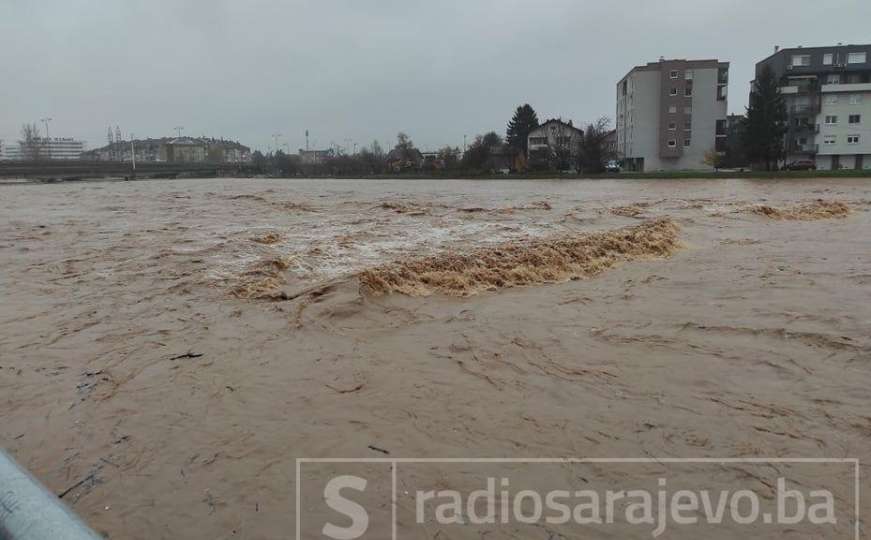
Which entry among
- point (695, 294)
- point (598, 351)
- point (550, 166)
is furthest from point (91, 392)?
point (550, 166)

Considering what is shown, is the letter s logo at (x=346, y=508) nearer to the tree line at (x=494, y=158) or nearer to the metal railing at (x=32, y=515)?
the metal railing at (x=32, y=515)

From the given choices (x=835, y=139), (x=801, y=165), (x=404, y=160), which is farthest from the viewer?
(x=404, y=160)

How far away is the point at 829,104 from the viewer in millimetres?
69250

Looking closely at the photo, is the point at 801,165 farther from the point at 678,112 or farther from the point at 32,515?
the point at 32,515

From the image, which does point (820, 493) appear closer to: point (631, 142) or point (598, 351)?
point (598, 351)

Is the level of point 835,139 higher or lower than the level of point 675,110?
lower

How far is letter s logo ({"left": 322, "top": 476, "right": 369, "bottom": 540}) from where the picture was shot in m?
3.17

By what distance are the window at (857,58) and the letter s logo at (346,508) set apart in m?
87.5

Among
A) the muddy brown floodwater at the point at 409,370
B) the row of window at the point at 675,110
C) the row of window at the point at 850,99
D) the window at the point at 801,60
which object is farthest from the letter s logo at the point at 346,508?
the window at the point at 801,60

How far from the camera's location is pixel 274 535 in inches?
123

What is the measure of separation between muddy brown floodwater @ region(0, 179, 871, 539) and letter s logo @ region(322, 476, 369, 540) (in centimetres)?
13

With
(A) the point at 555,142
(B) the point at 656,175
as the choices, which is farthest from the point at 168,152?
(B) the point at 656,175

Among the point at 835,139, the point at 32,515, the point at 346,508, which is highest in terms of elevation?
the point at 835,139

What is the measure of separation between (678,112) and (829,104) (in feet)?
54.3
